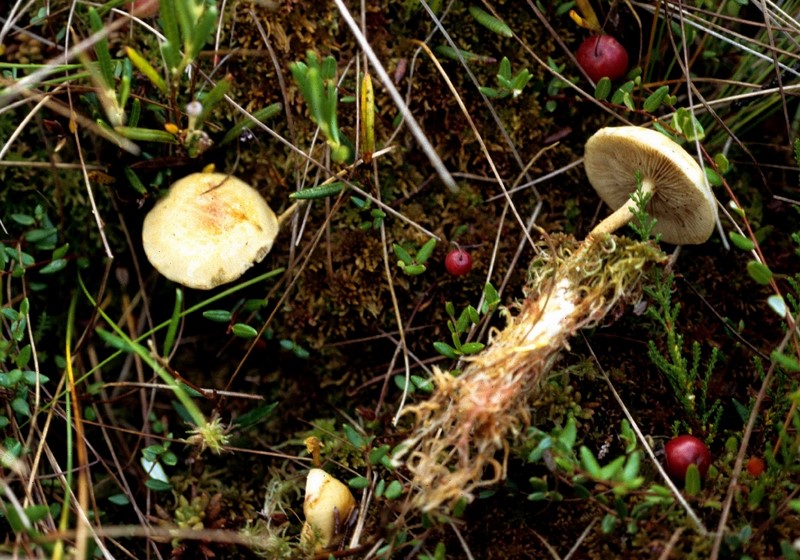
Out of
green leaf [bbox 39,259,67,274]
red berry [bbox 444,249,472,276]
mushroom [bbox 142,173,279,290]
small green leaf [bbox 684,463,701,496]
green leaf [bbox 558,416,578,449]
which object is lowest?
small green leaf [bbox 684,463,701,496]

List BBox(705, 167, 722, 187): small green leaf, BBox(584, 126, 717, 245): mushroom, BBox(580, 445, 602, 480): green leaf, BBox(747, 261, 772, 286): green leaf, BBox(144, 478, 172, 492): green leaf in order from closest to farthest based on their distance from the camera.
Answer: BBox(580, 445, 602, 480): green leaf, BBox(747, 261, 772, 286): green leaf, BBox(584, 126, 717, 245): mushroom, BBox(705, 167, 722, 187): small green leaf, BBox(144, 478, 172, 492): green leaf

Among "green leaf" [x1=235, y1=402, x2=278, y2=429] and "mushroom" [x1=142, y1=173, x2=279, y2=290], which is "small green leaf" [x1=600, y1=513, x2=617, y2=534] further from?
"mushroom" [x1=142, y1=173, x2=279, y2=290]

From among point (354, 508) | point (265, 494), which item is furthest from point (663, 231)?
point (265, 494)

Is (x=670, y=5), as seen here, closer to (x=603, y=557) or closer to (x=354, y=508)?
(x=603, y=557)

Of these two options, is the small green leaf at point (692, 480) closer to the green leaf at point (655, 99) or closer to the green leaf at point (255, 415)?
the green leaf at point (655, 99)

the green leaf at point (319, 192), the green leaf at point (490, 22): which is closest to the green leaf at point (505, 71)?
the green leaf at point (490, 22)

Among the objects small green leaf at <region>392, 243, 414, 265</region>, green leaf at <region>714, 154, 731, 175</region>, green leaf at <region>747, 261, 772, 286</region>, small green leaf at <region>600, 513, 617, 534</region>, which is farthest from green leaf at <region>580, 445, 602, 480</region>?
green leaf at <region>714, 154, 731, 175</region>

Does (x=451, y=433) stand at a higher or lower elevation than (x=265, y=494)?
higher

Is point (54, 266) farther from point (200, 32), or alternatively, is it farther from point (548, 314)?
point (548, 314)
